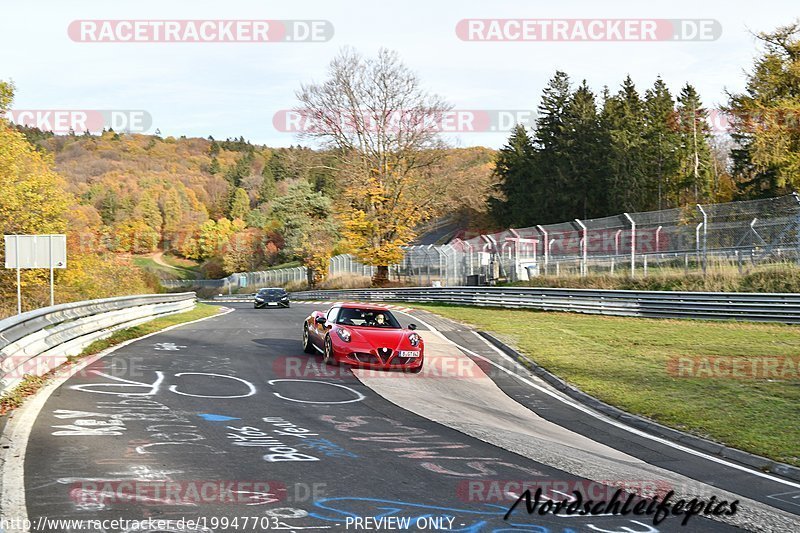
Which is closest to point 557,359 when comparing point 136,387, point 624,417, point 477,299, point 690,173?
point 624,417

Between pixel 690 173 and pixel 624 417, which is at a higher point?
pixel 690 173

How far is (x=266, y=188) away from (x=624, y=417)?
13672 cm

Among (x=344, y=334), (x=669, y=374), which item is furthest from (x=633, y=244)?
(x=344, y=334)

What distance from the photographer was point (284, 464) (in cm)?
704

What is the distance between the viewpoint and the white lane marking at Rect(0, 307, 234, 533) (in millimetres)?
5297

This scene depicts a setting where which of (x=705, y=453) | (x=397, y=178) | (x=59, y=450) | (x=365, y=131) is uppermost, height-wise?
(x=365, y=131)

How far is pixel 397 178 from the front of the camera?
160 ft

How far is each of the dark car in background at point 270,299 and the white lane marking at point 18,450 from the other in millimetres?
31269

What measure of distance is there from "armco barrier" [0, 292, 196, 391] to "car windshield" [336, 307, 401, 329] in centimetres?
531

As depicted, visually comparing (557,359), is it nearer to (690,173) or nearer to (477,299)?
(477,299)

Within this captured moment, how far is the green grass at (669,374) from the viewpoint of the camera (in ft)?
32.6

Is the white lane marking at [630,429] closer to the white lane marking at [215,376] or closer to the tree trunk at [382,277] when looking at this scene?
the white lane marking at [215,376]

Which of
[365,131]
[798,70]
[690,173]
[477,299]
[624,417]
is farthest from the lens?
[690,173]

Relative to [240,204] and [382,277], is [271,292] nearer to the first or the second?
[382,277]
